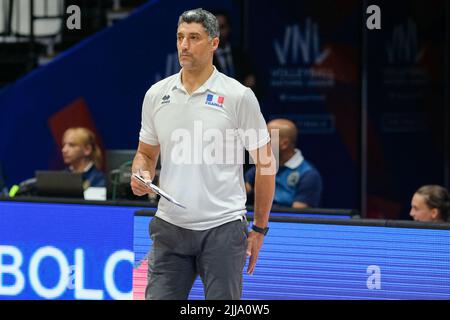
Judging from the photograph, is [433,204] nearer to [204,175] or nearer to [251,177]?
Answer: [251,177]

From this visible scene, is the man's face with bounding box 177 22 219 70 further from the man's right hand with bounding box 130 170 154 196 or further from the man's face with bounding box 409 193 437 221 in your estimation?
the man's face with bounding box 409 193 437 221

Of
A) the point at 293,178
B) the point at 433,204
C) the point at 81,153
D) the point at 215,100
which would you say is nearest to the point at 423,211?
the point at 433,204

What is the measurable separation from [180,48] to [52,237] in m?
2.27

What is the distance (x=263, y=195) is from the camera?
460cm

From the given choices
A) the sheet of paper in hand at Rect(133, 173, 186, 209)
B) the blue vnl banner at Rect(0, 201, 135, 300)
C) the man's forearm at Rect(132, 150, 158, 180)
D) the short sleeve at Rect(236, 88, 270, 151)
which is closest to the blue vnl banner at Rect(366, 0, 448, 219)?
the blue vnl banner at Rect(0, 201, 135, 300)

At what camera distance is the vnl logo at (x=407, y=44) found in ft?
36.1

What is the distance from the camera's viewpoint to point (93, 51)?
10531 mm

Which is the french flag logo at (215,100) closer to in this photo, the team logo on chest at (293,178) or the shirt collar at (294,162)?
the team logo on chest at (293,178)

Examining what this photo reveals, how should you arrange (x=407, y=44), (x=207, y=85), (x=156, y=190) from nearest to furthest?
(x=156, y=190), (x=207, y=85), (x=407, y=44)

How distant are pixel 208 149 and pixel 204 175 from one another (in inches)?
4.3

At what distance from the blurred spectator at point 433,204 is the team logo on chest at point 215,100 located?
7.79 feet

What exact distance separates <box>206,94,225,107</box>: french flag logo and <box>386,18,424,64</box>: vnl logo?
6.69 m

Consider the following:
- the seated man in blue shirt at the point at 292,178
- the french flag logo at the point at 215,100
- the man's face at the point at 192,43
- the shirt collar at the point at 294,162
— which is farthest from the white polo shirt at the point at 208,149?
the shirt collar at the point at 294,162

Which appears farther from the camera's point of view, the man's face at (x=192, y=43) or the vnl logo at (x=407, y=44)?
the vnl logo at (x=407, y=44)
